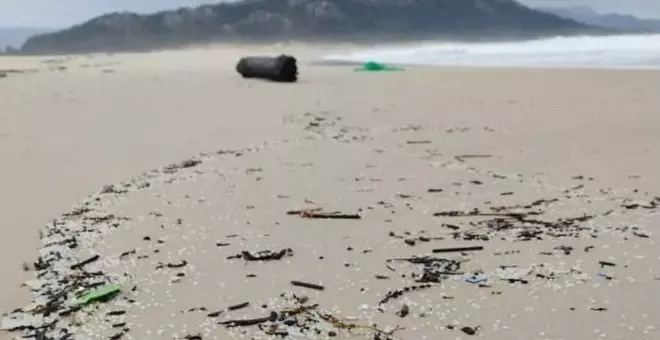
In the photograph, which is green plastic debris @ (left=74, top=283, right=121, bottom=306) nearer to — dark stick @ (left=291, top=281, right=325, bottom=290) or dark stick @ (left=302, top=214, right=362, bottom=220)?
dark stick @ (left=291, top=281, right=325, bottom=290)

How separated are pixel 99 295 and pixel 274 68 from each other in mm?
10377

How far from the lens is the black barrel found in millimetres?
13023

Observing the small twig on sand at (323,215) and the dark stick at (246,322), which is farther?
the small twig on sand at (323,215)

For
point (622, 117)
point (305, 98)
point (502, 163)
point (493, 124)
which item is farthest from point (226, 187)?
point (305, 98)

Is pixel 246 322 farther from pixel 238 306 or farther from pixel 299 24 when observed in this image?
pixel 299 24

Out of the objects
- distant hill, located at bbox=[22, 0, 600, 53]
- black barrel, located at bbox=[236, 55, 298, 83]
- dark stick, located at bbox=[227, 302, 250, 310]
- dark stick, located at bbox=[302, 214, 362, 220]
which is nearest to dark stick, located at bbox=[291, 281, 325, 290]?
dark stick, located at bbox=[227, 302, 250, 310]

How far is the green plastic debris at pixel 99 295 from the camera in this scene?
2.90 m

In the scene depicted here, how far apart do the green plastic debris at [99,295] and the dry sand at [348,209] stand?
0.04m

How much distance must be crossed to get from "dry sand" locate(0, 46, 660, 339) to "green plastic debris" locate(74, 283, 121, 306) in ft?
0.12

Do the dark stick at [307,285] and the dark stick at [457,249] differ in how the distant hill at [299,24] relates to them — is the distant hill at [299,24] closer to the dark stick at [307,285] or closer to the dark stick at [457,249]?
the dark stick at [457,249]

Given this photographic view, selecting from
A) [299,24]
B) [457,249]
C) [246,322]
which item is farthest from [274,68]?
[299,24]

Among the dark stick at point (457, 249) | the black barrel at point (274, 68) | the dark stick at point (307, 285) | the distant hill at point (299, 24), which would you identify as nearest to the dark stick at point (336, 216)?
the dark stick at point (457, 249)

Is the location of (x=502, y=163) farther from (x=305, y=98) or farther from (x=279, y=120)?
(x=305, y=98)

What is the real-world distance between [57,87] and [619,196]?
9621 millimetres
